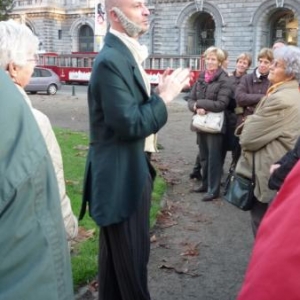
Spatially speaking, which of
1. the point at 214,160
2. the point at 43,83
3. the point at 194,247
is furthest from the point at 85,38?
the point at 194,247

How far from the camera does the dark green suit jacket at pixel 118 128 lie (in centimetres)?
262

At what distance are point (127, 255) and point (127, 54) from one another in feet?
3.65

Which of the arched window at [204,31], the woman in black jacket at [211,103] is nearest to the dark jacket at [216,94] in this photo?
the woman in black jacket at [211,103]

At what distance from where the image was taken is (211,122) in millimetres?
6250

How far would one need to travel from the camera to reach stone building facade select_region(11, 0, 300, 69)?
131 ft

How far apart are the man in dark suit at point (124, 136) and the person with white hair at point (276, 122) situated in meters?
1.15

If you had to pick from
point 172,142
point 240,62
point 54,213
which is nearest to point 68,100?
point 172,142

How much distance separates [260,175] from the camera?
3854 mm

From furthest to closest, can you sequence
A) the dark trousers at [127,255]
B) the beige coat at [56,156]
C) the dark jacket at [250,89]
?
1. the dark jacket at [250,89]
2. the dark trousers at [127,255]
3. the beige coat at [56,156]

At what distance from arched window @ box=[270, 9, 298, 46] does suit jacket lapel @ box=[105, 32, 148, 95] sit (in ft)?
125

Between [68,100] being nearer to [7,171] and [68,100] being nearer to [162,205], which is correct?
[162,205]

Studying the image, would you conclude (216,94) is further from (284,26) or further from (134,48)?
(284,26)

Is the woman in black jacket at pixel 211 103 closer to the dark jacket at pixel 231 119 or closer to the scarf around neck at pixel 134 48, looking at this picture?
the dark jacket at pixel 231 119

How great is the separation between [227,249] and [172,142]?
6405 mm
